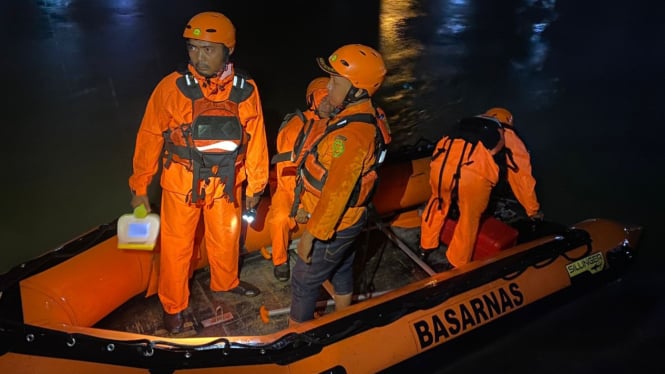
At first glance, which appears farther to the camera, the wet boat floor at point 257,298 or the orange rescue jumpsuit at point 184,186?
the wet boat floor at point 257,298

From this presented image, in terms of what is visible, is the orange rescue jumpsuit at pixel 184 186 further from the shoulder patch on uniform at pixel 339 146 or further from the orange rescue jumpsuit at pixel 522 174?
the orange rescue jumpsuit at pixel 522 174

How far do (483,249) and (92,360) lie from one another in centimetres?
224

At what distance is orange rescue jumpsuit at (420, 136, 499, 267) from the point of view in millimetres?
2955

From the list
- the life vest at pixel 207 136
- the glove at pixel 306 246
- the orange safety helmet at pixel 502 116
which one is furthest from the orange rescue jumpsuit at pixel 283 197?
the orange safety helmet at pixel 502 116

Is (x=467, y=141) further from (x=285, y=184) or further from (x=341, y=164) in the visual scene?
(x=341, y=164)

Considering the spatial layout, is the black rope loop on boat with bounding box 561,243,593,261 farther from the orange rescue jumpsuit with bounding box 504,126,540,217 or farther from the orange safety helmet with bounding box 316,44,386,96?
the orange safety helmet with bounding box 316,44,386,96

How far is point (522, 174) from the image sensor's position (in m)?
2.95

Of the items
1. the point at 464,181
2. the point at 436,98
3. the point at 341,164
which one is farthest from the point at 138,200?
the point at 436,98

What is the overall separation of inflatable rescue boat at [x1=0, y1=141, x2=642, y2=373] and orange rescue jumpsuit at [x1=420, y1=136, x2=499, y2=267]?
18cm

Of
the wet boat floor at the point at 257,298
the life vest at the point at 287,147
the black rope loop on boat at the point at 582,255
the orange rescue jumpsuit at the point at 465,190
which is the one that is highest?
the life vest at the point at 287,147

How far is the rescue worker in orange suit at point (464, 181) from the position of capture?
2.94m

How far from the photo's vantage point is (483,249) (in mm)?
3264

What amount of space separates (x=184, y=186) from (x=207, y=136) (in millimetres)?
282

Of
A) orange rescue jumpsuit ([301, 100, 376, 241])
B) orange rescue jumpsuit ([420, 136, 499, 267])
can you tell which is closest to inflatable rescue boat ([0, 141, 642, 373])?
orange rescue jumpsuit ([420, 136, 499, 267])
